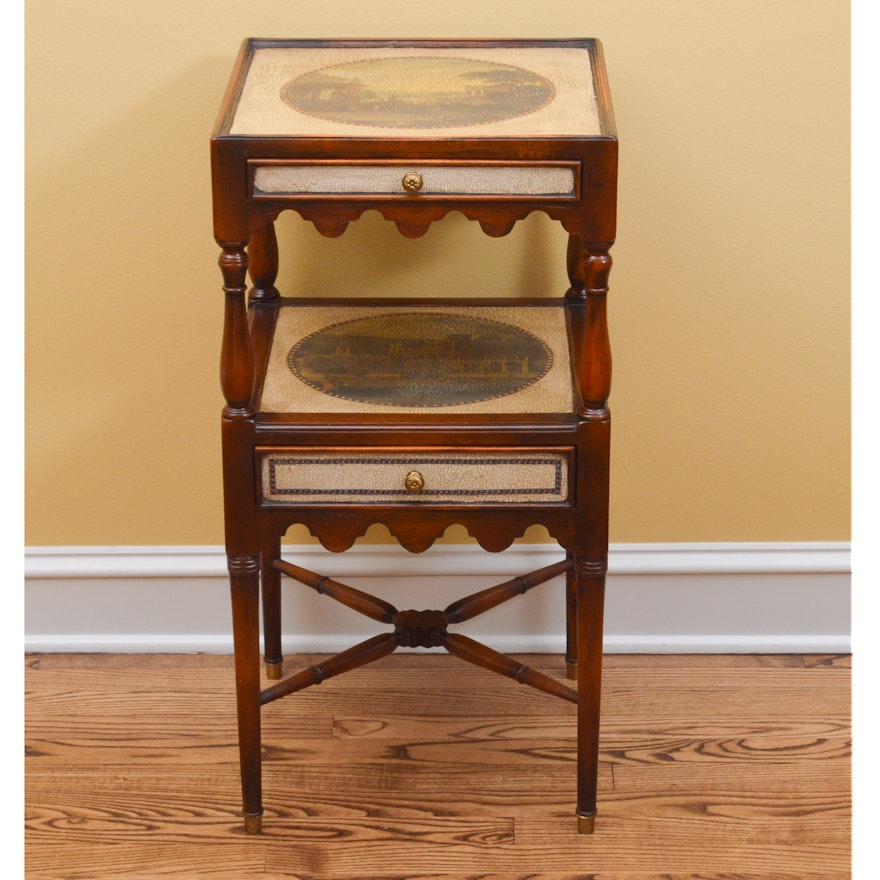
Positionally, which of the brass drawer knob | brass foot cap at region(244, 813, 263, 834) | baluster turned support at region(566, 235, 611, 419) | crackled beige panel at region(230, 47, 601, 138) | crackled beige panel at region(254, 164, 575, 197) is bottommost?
brass foot cap at region(244, 813, 263, 834)

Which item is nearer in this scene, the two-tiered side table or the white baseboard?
the two-tiered side table

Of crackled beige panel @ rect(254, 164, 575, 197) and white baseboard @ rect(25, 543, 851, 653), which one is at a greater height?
crackled beige panel @ rect(254, 164, 575, 197)

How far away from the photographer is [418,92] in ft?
5.92

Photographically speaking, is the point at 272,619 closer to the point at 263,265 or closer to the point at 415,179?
the point at 263,265

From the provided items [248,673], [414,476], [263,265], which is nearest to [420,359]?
[414,476]

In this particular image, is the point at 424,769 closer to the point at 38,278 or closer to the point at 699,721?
the point at 699,721

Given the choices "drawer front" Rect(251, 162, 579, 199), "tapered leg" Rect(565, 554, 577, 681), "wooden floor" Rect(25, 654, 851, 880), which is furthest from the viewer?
"tapered leg" Rect(565, 554, 577, 681)

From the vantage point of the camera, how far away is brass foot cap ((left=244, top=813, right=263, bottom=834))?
6.53 feet

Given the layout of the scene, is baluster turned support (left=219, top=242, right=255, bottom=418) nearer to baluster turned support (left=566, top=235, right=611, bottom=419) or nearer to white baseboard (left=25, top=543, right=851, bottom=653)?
baluster turned support (left=566, top=235, right=611, bottom=419)

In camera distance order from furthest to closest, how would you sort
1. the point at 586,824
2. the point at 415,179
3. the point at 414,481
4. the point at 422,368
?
the point at 586,824
the point at 422,368
the point at 414,481
the point at 415,179

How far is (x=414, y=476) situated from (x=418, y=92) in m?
0.50

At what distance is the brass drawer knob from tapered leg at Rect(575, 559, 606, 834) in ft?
0.77

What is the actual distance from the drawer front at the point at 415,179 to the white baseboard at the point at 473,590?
82cm

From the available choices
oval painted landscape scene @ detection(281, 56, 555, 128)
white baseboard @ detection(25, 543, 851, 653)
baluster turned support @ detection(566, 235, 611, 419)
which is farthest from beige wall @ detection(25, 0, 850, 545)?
baluster turned support @ detection(566, 235, 611, 419)
